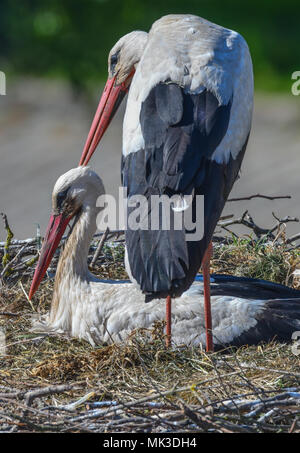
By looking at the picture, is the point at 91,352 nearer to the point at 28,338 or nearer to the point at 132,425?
the point at 28,338

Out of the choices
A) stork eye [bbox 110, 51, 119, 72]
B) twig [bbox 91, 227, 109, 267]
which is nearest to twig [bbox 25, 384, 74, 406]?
twig [bbox 91, 227, 109, 267]

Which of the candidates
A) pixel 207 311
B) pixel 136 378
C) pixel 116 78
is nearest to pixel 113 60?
pixel 116 78

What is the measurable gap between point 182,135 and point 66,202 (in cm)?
79

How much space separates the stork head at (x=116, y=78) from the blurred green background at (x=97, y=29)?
14.8ft

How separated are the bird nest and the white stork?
0.07m

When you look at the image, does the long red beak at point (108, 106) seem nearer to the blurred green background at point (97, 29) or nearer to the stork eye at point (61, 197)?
the stork eye at point (61, 197)

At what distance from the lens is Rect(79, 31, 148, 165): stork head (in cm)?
436

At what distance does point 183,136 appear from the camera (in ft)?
11.4

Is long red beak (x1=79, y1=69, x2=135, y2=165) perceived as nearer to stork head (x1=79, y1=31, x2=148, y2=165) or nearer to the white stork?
stork head (x1=79, y1=31, x2=148, y2=165)

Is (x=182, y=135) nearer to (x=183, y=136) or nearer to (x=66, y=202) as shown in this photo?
(x=183, y=136)

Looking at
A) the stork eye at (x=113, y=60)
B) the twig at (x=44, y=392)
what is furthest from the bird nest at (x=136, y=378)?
the stork eye at (x=113, y=60)

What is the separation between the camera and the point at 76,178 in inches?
161

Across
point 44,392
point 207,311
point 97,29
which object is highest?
point 97,29
